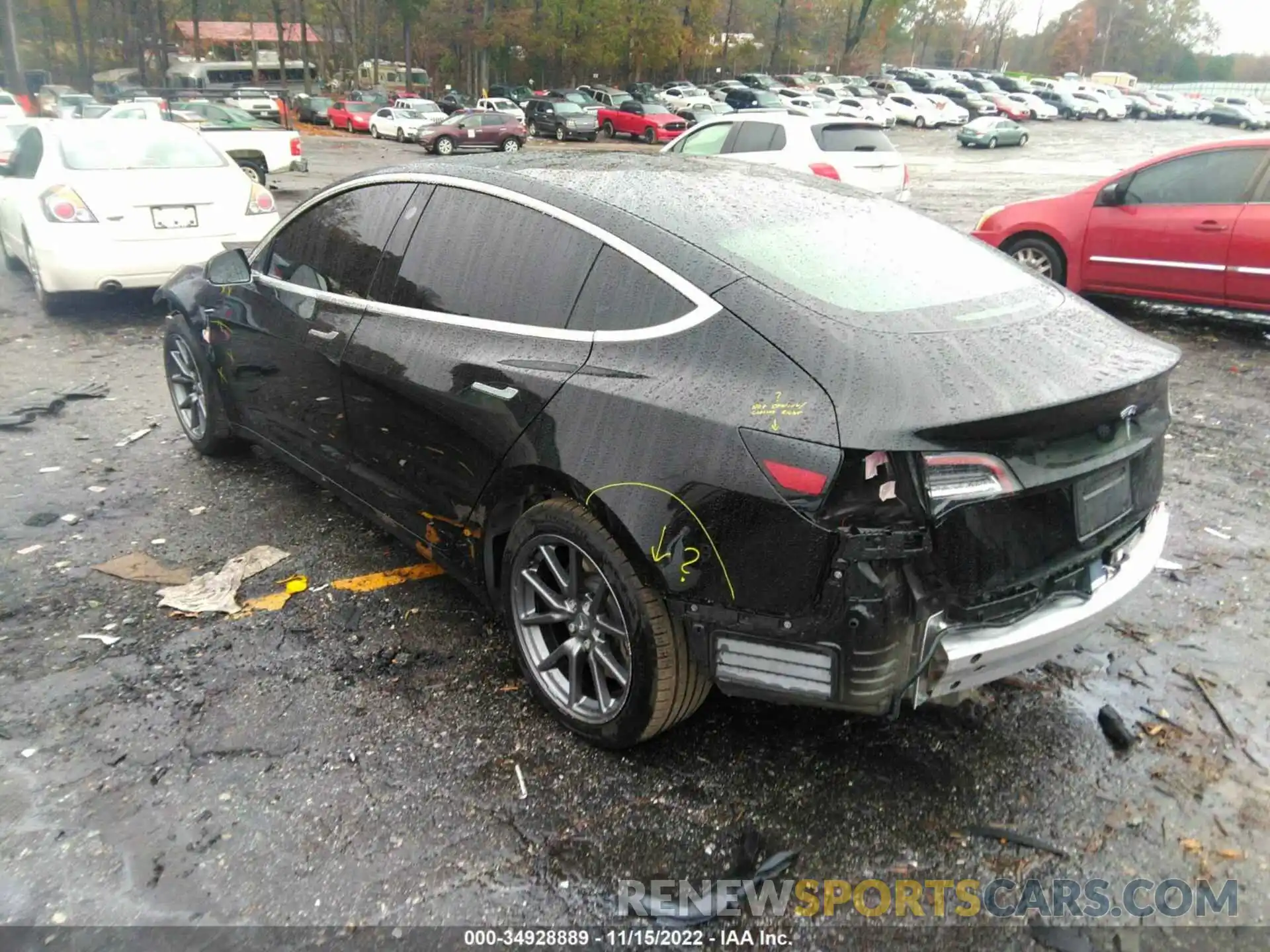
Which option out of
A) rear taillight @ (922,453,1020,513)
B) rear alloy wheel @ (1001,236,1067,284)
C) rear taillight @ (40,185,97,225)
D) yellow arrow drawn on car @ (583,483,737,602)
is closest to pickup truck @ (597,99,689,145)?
rear alloy wheel @ (1001,236,1067,284)

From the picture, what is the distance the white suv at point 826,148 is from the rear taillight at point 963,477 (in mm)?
10130

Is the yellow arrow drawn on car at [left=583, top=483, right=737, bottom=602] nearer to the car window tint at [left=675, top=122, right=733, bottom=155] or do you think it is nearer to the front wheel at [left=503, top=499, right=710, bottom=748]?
the front wheel at [left=503, top=499, right=710, bottom=748]

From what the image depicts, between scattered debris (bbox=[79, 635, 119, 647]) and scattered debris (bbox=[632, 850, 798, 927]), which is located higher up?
scattered debris (bbox=[632, 850, 798, 927])

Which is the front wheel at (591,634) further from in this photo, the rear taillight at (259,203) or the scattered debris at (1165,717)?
the rear taillight at (259,203)

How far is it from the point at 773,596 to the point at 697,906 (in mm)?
818

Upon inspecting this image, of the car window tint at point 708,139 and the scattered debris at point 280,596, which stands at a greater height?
the car window tint at point 708,139

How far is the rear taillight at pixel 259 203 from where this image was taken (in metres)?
8.27

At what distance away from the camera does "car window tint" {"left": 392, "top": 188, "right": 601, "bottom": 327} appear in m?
2.93

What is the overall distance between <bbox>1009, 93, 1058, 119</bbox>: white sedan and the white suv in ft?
154

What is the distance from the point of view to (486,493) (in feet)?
10.1

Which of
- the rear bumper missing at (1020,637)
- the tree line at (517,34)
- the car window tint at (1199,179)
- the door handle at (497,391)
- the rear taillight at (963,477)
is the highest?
the tree line at (517,34)

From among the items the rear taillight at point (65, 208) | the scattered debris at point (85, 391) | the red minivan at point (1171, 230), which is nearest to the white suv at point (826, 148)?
the red minivan at point (1171, 230)

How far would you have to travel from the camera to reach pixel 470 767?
2.82m

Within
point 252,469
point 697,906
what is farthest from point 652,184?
point 252,469
